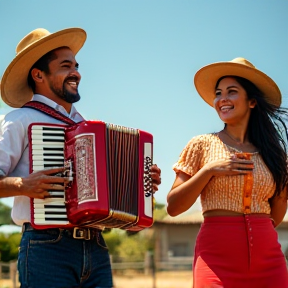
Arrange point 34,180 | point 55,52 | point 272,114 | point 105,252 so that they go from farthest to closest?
point 272,114 < point 55,52 < point 105,252 < point 34,180

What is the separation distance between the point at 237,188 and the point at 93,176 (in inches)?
39.0

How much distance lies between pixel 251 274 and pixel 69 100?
1.56 m

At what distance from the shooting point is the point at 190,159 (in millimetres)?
4746

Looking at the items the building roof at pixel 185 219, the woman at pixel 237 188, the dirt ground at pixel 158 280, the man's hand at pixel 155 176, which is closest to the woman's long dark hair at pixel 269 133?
the woman at pixel 237 188

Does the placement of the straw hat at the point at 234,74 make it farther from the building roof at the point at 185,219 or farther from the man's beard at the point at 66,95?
the building roof at the point at 185,219

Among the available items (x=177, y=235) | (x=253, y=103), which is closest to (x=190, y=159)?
(x=253, y=103)

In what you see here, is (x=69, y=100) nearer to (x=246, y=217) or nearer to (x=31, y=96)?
(x=31, y=96)

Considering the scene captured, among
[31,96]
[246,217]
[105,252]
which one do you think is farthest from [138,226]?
[31,96]

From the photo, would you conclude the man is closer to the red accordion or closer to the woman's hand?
the red accordion

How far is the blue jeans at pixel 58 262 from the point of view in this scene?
4074 millimetres

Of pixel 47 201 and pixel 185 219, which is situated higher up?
pixel 185 219

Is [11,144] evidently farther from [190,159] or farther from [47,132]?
[190,159]

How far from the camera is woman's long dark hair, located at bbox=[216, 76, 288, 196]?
16.0ft

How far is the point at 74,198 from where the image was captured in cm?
414
